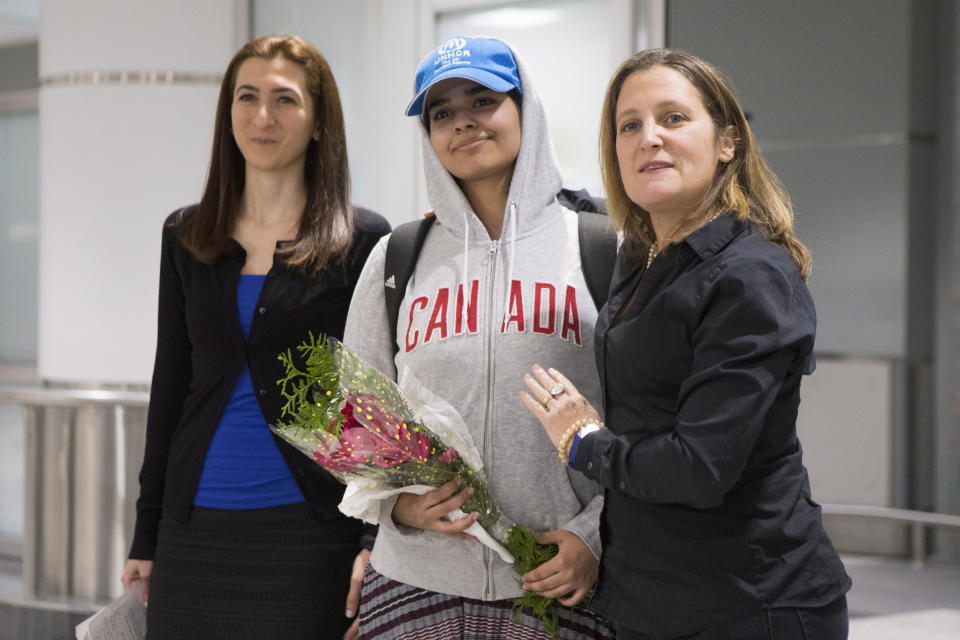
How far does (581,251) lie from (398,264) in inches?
16.2

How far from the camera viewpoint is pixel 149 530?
2.87 metres

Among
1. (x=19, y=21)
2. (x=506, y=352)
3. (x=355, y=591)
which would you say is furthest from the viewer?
(x=19, y=21)

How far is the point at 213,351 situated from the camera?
272 cm

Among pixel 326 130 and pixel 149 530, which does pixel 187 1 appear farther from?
pixel 149 530

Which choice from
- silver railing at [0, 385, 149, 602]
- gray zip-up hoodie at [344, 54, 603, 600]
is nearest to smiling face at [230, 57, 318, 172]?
gray zip-up hoodie at [344, 54, 603, 600]

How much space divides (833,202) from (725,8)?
1.56 m

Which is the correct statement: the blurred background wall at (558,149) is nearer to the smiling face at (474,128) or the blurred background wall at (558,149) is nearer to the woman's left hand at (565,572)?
the smiling face at (474,128)

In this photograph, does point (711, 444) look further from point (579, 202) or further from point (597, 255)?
point (579, 202)

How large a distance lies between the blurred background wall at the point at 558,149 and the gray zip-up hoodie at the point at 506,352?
191 cm

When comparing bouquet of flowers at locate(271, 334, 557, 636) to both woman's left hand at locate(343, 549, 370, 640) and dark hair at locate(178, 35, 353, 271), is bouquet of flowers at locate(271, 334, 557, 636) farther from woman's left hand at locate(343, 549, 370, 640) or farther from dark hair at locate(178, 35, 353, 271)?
dark hair at locate(178, 35, 353, 271)

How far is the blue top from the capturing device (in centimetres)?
266

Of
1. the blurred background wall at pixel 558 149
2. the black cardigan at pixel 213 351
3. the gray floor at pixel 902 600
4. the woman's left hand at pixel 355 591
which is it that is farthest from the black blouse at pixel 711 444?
the gray floor at pixel 902 600

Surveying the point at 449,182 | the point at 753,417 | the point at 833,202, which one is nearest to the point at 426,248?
the point at 449,182

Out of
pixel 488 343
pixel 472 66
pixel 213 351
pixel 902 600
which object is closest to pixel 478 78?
pixel 472 66
